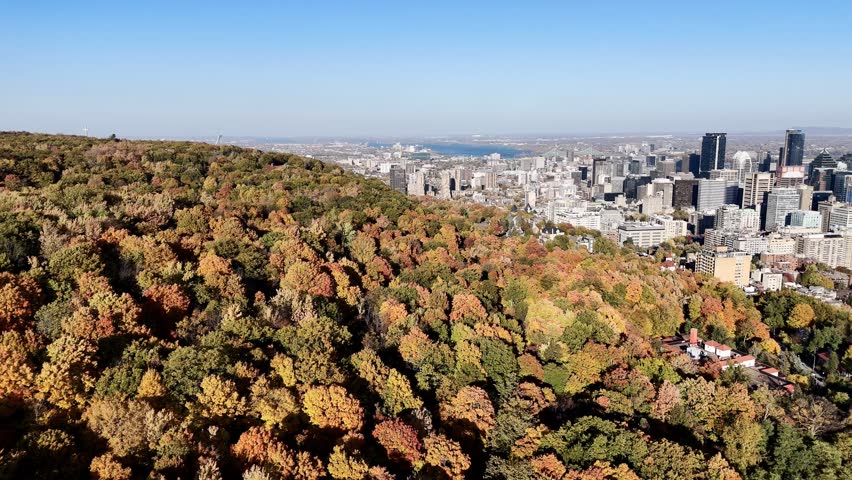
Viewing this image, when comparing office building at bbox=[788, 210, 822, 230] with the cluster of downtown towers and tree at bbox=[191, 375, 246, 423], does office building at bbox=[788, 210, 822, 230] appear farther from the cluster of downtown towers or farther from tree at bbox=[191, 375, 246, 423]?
tree at bbox=[191, 375, 246, 423]

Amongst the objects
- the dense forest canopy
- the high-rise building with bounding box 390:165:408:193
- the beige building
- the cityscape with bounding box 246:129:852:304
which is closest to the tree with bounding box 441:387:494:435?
the dense forest canopy

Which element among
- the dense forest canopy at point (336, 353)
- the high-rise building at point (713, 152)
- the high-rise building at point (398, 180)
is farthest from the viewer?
the high-rise building at point (713, 152)

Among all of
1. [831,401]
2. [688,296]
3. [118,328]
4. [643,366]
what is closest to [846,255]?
[688,296]

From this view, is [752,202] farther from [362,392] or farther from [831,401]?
[362,392]

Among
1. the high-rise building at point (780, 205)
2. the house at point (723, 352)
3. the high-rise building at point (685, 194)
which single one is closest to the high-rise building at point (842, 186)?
the high-rise building at point (780, 205)

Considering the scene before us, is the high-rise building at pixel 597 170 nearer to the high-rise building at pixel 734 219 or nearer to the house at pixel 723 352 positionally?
the high-rise building at pixel 734 219

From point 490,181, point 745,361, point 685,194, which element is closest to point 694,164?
point 685,194
